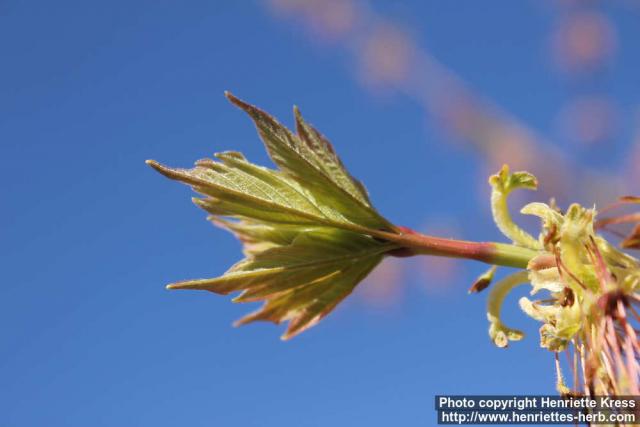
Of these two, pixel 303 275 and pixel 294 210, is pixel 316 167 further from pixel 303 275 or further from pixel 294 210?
pixel 303 275

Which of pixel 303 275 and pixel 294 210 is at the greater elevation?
pixel 294 210

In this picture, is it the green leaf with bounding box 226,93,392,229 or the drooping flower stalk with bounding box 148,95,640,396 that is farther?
the green leaf with bounding box 226,93,392,229

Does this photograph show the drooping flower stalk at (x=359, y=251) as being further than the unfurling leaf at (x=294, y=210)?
No

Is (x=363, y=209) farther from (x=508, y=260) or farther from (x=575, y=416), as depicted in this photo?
(x=575, y=416)

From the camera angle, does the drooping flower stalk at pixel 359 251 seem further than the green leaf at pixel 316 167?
No

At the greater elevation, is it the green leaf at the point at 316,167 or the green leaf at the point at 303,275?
the green leaf at the point at 316,167

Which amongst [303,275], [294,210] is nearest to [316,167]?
[294,210]
